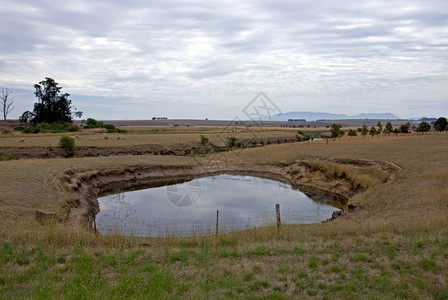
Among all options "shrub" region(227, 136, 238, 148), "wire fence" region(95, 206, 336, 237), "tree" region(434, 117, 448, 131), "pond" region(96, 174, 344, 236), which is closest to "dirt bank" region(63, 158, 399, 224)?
"pond" region(96, 174, 344, 236)

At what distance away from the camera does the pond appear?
64.3ft

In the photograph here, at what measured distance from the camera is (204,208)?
86.9 feet

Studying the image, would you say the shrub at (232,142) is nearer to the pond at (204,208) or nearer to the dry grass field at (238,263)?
the pond at (204,208)

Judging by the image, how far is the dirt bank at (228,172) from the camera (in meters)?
29.0

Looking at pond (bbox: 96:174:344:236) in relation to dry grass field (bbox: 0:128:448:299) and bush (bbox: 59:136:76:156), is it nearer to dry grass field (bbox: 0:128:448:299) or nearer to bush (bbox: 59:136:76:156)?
dry grass field (bbox: 0:128:448:299)

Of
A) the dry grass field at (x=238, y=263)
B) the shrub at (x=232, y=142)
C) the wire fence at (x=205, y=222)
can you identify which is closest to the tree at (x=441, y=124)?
the shrub at (x=232, y=142)

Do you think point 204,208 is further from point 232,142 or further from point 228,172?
point 232,142

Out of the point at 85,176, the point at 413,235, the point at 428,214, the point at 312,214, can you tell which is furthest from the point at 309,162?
the point at 413,235

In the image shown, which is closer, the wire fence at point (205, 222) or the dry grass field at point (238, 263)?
the dry grass field at point (238, 263)

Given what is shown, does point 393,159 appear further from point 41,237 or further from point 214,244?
point 41,237

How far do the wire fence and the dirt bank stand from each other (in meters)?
2.02

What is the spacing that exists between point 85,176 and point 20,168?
5033 millimetres

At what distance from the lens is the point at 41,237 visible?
11.6m

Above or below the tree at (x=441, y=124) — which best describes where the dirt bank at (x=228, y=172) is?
below
